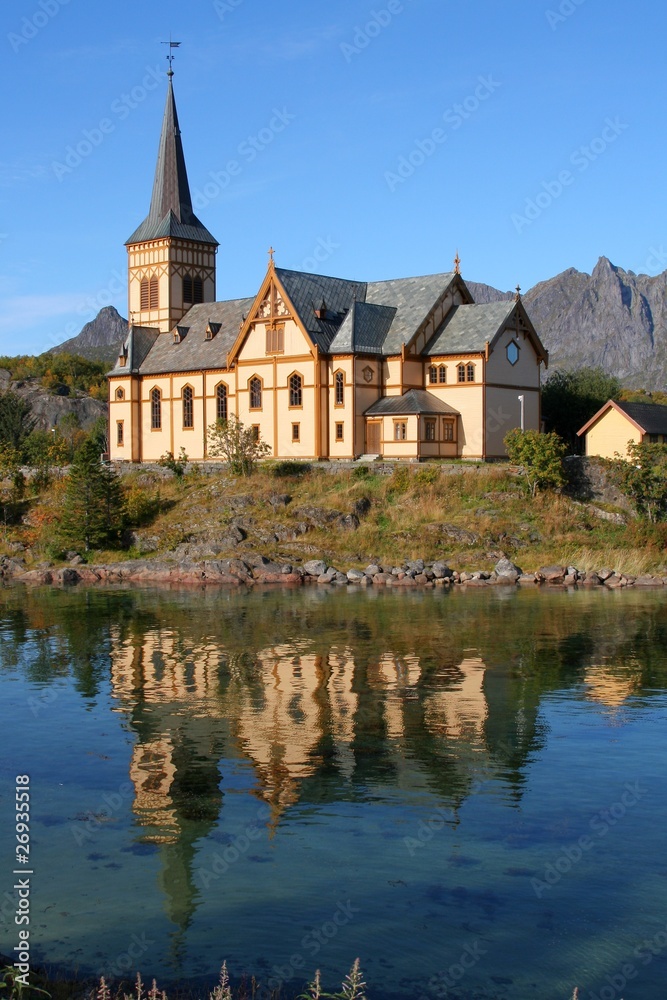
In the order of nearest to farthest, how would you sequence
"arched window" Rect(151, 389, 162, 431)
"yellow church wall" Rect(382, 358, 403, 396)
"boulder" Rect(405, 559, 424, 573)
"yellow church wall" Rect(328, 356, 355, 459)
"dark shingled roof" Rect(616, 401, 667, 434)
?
"boulder" Rect(405, 559, 424, 573) → "dark shingled roof" Rect(616, 401, 667, 434) → "yellow church wall" Rect(328, 356, 355, 459) → "yellow church wall" Rect(382, 358, 403, 396) → "arched window" Rect(151, 389, 162, 431)

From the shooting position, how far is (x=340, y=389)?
57062 millimetres

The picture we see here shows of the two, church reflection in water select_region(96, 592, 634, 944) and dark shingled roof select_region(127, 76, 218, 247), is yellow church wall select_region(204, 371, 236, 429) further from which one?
church reflection in water select_region(96, 592, 634, 944)

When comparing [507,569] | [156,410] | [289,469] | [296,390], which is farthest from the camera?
[156,410]

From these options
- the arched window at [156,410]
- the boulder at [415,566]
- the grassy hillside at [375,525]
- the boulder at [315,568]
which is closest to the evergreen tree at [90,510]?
the grassy hillside at [375,525]

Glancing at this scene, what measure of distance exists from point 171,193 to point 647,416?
34604 millimetres

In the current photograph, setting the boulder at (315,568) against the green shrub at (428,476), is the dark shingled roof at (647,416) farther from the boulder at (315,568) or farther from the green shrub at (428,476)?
the boulder at (315,568)

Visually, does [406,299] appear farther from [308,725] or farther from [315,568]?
[308,725]

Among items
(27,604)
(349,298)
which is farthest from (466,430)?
(27,604)

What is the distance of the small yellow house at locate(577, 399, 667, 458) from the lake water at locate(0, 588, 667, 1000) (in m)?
25.1

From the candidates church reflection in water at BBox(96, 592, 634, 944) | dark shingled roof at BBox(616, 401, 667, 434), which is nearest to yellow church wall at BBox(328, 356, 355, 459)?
dark shingled roof at BBox(616, 401, 667, 434)

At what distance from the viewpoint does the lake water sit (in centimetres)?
1170

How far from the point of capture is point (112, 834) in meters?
15.0

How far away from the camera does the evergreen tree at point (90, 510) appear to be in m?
52.6

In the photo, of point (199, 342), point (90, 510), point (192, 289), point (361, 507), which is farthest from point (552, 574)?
point (192, 289)
